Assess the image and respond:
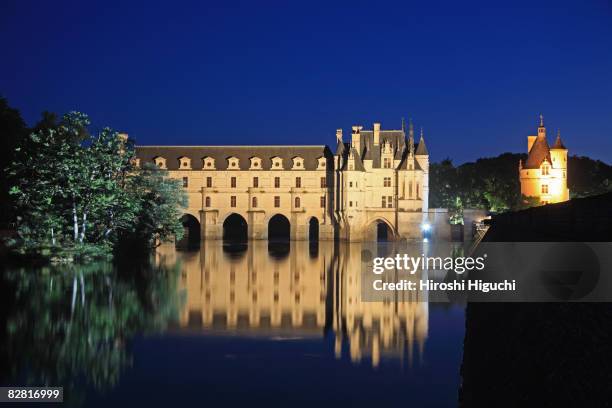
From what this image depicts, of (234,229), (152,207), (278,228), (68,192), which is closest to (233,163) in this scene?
(234,229)

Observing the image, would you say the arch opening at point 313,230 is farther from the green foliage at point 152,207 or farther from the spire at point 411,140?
the green foliage at point 152,207

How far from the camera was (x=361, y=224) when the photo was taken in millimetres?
71312

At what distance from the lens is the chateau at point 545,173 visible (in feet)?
245

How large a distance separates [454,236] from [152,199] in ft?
117

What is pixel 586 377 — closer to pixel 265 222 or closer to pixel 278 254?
pixel 278 254

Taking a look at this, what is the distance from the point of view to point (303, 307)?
87.8 feet

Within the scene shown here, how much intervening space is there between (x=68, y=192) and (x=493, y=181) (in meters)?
54.7

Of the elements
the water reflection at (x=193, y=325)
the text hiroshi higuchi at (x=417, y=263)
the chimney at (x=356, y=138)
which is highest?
the chimney at (x=356, y=138)

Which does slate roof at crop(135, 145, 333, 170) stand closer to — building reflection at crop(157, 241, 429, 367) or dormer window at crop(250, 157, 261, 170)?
dormer window at crop(250, 157, 261, 170)

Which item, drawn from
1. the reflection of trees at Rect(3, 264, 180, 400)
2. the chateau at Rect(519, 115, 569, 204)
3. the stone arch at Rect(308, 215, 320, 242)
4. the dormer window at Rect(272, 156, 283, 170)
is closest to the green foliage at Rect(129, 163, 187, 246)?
the reflection of trees at Rect(3, 264, 180, 400)

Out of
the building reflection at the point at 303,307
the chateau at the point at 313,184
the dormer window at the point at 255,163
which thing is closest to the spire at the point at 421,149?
the chateau at the point at 313,184

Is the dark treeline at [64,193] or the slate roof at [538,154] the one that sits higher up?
the slate roof at [538,154]

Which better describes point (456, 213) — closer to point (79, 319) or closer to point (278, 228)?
point (278, 228)

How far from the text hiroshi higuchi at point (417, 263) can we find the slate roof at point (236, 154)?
2676cm
